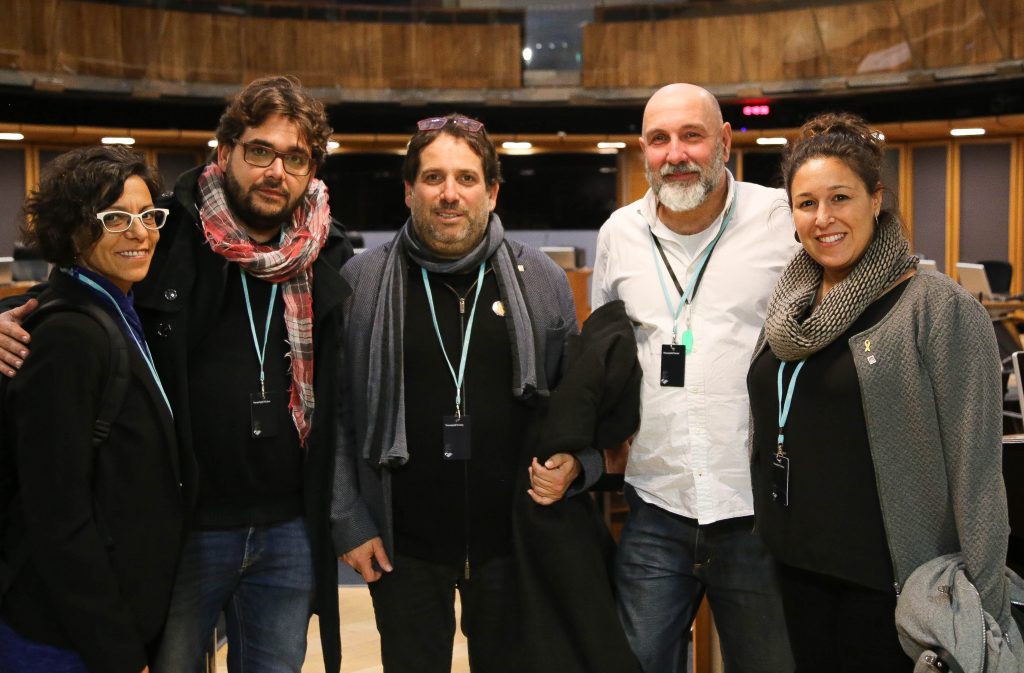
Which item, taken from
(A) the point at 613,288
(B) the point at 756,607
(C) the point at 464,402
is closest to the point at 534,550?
(C) the point at 464,402

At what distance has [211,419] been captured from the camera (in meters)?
2.24

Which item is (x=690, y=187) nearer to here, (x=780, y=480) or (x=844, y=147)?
(x=844, y=147)

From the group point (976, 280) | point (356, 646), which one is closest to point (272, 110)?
point (356, 646)

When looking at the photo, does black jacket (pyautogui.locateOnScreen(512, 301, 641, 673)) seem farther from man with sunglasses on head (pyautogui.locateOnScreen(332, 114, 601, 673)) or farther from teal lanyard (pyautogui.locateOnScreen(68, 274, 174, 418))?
teal lanyard (pyautogui.locateOnScreen(68, 274, 174, 418))

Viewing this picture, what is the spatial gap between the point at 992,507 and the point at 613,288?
1084 mm

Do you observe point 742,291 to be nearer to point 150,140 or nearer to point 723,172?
point 723,172

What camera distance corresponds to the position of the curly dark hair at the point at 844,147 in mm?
2074

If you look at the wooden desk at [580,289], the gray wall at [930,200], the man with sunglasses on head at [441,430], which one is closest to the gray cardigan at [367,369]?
the man with sunglasses on head at [441,430]

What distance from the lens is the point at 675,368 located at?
2.38 metres

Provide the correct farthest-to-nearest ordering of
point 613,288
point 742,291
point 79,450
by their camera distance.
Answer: point 613,288 < point 742,291 < point 79,450

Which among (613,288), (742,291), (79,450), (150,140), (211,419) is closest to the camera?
(79,450)

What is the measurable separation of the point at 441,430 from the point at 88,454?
2.73 feet

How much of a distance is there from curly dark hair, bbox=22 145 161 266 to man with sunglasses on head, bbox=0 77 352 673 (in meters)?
0.24

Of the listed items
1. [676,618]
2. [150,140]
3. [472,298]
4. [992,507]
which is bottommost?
[676,618]
